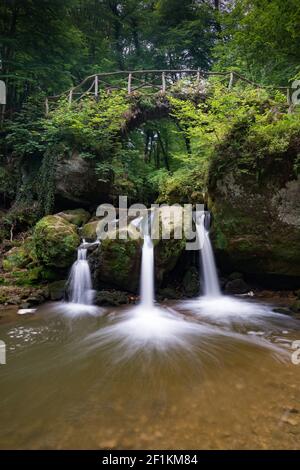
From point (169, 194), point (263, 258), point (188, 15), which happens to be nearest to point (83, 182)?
point (169, 194)

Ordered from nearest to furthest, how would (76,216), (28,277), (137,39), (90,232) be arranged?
(28,277)
(90,232)
(76,216)
(137,39)

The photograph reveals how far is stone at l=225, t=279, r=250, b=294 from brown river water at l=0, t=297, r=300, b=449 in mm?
1798

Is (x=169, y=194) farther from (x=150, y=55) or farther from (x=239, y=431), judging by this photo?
(x=150, y=55)

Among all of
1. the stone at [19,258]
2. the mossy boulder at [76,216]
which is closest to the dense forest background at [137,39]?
the mossy boulder at [76,216]

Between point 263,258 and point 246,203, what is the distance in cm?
140

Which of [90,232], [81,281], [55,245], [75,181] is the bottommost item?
[81,281]

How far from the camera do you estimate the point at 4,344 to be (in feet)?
14.1

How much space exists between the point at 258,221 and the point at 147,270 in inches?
115

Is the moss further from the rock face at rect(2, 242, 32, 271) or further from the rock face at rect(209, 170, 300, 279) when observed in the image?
the rock face at rect(209, 170, 300, 279)

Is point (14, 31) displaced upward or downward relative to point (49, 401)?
upward

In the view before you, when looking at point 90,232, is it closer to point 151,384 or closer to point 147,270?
point 147,270

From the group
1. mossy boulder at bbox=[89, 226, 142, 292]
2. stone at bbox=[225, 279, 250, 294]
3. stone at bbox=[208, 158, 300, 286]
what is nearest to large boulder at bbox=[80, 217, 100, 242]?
mossy boulder at bbox=[89, 226, 142, 292]

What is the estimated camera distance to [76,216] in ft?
29.5

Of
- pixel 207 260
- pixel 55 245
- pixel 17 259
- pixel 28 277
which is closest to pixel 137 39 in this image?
pixel 55 245
